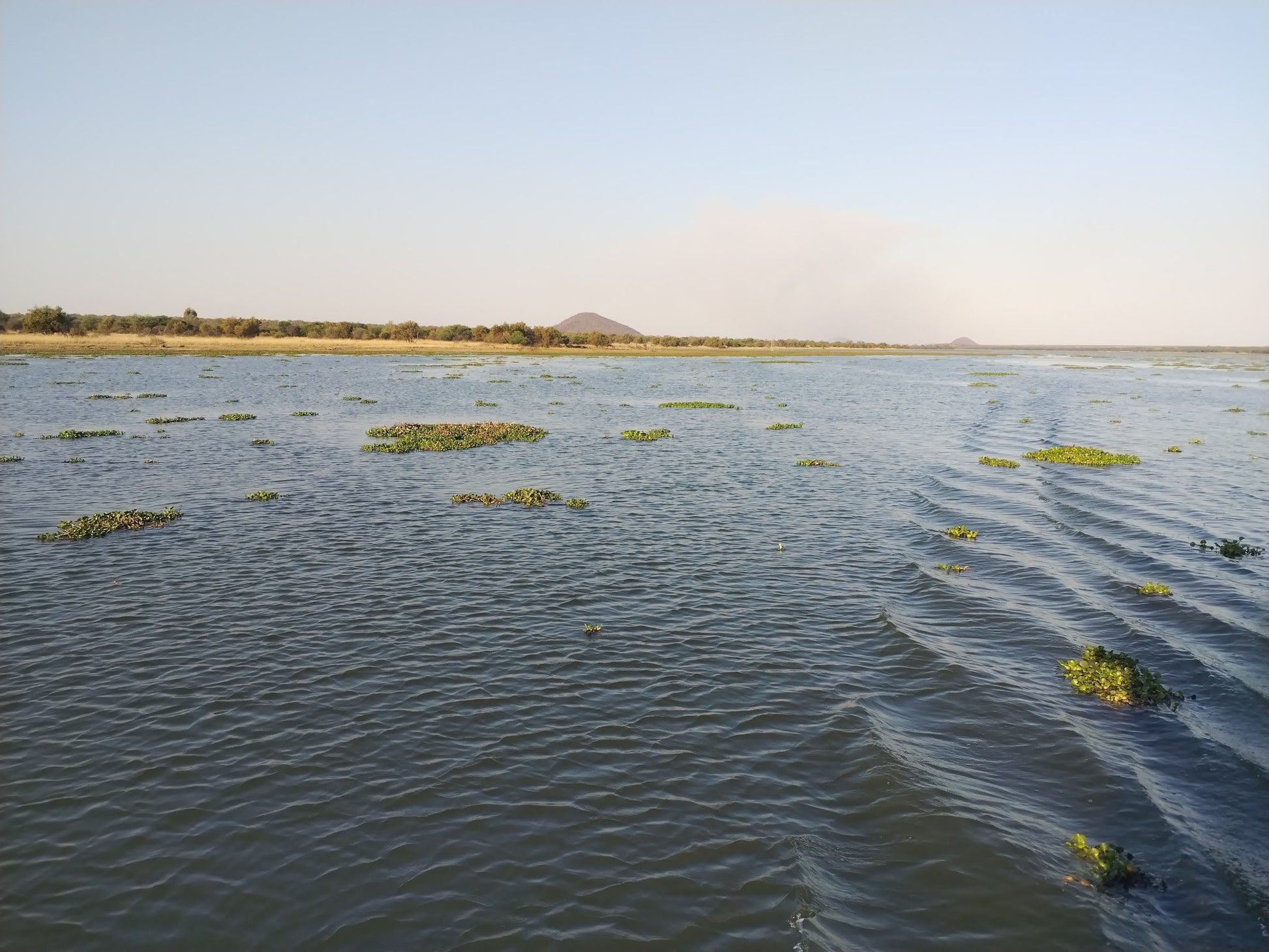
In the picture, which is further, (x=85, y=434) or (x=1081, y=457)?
(x=85, y=434)

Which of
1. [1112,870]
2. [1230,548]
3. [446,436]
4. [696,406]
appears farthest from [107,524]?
[696,406]

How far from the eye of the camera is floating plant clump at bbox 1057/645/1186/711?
1622 centimetres

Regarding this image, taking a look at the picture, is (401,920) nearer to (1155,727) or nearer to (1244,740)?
(1155,727)

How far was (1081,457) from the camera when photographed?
147 ft

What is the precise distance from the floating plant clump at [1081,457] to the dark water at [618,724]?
9190 millimetres

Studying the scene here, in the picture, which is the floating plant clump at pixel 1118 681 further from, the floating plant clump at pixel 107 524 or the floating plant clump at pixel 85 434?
the floating plant clump at pixel 85 434

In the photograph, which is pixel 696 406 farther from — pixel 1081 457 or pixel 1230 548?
pixel 1230 548

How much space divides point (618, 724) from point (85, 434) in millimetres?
50151

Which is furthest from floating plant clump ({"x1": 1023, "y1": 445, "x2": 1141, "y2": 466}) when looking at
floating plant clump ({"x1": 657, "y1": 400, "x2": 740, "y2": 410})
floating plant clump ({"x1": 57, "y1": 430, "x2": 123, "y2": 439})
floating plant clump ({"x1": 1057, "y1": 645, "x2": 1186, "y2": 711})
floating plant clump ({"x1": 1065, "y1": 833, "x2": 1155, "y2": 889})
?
floating plant clump ({"x1": 57, "y1": 430, "x2": 123, "y2": 439})

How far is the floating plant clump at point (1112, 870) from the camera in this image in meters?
10.7

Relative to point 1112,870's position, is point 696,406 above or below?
above

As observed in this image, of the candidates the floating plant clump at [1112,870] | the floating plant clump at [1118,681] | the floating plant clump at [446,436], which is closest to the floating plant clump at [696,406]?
the floating plant clump at [446,436]

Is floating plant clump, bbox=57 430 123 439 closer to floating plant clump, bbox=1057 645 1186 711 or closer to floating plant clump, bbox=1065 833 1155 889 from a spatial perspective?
floating plant clump, bbox=1057 645 1186 711

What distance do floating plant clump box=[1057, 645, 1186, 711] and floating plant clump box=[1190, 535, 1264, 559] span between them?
41.2ft
